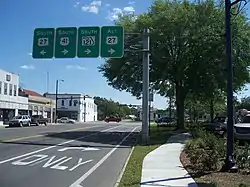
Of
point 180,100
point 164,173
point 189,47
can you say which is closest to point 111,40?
point 189,47

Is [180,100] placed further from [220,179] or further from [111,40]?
[220,179]

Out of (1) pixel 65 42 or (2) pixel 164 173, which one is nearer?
(2) pixel 164 173

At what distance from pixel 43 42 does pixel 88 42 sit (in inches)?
117

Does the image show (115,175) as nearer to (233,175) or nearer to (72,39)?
(233,175)

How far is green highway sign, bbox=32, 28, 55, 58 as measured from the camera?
26.5 m

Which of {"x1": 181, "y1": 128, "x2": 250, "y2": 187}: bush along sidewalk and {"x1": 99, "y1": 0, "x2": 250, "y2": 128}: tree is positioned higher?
{"x1": 99, "y1": 0, "x2": 250, "y2": 128}: tree

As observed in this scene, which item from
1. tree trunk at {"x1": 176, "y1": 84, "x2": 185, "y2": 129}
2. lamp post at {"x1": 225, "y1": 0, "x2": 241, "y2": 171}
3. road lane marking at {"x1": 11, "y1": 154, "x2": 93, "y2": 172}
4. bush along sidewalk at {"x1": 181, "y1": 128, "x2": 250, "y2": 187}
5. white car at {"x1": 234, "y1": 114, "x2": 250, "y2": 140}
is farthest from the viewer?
tree trunk at {"x1": 176, "y1": 84, "x2": 185, "y2": 129}

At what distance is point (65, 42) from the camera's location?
2648cm

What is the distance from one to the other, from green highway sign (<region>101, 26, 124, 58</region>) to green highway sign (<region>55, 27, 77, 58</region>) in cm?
186

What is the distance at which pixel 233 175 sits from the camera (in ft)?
37.2

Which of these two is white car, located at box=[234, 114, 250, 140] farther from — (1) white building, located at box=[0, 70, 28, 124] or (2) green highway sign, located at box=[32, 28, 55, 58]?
(1) white building, located at box=[0, 70, 28, 124]

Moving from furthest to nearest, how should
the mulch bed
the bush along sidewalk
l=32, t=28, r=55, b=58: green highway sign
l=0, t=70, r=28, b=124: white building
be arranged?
l=0, t=70, r=28, b=124: white building → l=32, t=28, r=55, b=58: green highway sign → the bush along sidewalk → the mulch bed

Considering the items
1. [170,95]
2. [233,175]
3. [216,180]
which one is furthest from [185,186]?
[170,95]

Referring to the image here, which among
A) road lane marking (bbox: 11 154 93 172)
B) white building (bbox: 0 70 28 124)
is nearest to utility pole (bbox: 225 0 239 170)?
road lane marking (bbox: 11 154 93 172)
